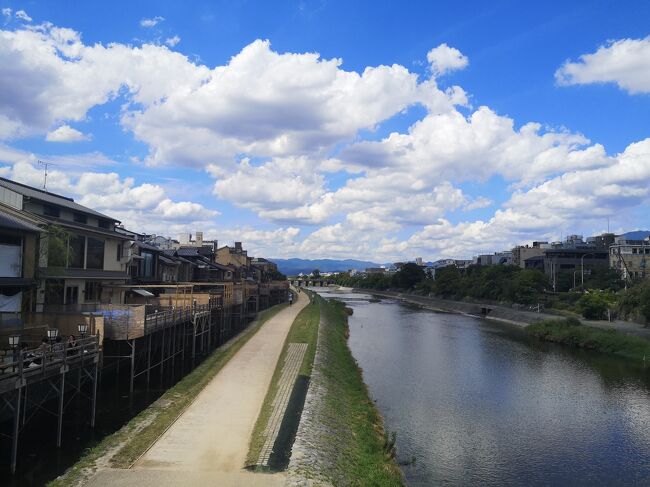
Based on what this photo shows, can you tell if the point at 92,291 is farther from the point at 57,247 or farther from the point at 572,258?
the point at 572,258

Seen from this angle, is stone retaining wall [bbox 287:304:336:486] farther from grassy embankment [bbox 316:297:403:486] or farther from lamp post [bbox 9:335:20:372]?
lamp post [bbox 9:335:20:372]

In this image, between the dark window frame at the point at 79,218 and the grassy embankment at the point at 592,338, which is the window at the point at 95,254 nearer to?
the dark window frame at the point at 79,218

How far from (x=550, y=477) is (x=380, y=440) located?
570 centimetres

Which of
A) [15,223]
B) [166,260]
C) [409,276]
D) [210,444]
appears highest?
[15,223]

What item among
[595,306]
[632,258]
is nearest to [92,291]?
[595,306]

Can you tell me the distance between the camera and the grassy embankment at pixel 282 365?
45.9ft

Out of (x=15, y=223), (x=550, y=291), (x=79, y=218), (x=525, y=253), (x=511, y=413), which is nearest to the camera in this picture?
(x=15, y=223)

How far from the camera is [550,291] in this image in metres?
91.1

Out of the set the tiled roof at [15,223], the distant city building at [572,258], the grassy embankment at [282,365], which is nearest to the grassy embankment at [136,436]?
the grassy embankment at [282,365]

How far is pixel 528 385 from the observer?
30.1 metres

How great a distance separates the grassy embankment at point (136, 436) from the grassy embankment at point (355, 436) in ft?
16.9

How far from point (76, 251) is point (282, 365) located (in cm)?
1397

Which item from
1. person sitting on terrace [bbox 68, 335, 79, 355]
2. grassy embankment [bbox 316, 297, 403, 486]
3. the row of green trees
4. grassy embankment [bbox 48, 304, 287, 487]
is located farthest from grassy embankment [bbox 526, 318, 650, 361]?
person sitting on terrace [bbox 68, 335, 79, 355]

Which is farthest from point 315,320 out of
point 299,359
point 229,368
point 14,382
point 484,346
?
point 14,382
